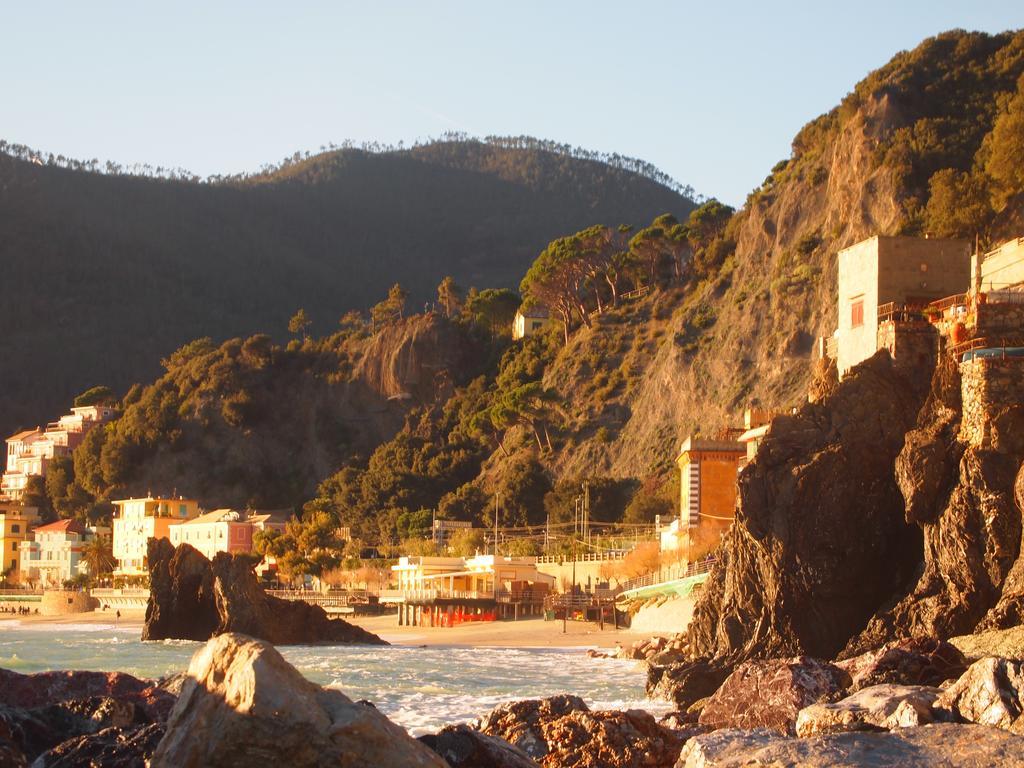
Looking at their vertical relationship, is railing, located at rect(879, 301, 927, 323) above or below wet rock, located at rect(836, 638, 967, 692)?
above

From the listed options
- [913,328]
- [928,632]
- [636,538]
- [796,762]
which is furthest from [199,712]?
[636,538]

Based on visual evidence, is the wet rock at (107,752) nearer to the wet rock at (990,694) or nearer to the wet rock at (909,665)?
the wet rock at (990,694)

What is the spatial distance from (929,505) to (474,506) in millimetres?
61007

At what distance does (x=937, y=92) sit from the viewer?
7844 centimetres

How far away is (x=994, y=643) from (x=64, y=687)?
14.7 metres

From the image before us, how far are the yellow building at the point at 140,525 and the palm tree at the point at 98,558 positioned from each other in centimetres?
59

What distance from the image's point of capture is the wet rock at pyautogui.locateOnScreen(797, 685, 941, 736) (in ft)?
38.1

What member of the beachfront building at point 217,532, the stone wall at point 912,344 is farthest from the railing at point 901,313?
the beachfront building at point 217,532

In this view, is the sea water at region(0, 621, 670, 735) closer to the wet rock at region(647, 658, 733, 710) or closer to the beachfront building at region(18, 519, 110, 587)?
the wet rock at region(647, 658, 733, 710)

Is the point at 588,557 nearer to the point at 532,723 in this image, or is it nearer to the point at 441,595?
the point at 441,595

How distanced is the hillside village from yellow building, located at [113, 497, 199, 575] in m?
0.11

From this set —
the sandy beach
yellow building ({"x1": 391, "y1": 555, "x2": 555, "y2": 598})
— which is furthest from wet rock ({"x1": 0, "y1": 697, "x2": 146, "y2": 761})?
yellow building ({"x1": 391, "y1": 555, "x2": 555, "y2": 598})

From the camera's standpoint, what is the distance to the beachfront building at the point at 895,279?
3459 centimetres

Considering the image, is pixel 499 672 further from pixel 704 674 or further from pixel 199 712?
pixel 199 712
